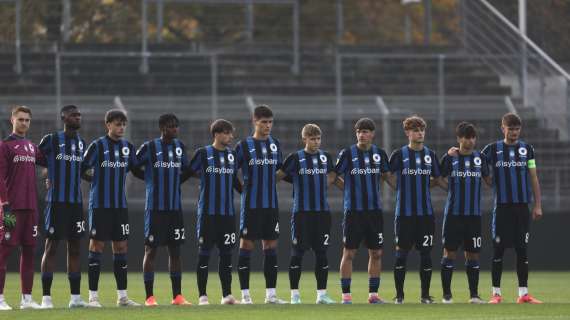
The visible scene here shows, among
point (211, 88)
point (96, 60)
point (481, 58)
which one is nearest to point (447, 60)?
point (481, 58)

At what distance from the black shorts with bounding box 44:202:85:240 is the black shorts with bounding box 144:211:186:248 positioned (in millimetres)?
710

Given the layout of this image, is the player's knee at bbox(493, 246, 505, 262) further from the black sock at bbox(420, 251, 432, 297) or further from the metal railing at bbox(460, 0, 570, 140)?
the metal railing at bbox(460, 0, 570, 140)

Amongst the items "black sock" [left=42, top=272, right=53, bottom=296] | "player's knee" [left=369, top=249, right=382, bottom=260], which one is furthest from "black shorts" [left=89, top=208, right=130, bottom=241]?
"player's knee" [left=369, top=249, right=382, bottom=260]

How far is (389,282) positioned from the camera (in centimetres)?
1888

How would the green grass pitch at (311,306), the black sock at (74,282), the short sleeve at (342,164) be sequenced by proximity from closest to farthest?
the green grass pitch at (311,306)
the black sock at (74,282)
the short sleeve at (342,164)

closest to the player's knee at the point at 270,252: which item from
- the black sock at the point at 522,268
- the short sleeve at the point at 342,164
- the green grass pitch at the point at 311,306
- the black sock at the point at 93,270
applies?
the green grass pitch at the point at 311,306

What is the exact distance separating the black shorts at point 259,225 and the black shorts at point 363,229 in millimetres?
793

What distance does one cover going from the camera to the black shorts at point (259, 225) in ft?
46.0

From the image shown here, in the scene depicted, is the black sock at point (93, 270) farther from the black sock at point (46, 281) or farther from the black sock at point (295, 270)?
the black sock at point (295, 270)

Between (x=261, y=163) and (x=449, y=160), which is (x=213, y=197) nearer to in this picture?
(x=261, y=163)

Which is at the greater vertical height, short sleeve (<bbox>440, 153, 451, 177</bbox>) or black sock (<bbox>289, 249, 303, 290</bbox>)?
short sleeve (<bbox>440, 153, 451, 177</bbox>)

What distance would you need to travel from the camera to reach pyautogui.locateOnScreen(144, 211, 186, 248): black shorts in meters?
13.8

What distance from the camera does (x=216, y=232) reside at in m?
13.9

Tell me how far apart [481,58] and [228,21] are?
21.5 ft
